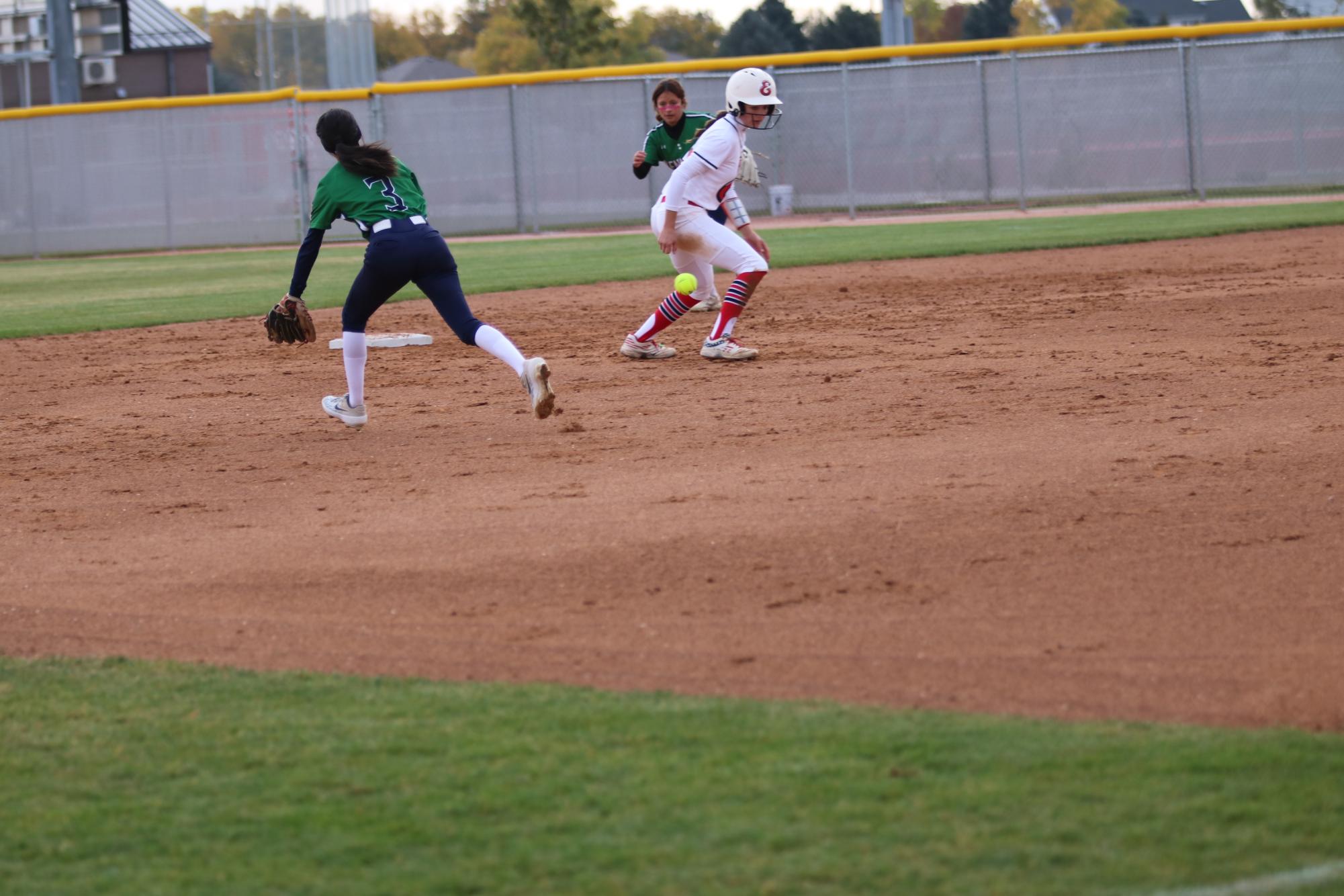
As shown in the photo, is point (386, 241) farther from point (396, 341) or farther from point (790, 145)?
point (790, 145)

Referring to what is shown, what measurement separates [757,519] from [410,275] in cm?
280

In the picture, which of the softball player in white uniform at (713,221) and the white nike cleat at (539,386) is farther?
the softball player in white uniform at (713,221)

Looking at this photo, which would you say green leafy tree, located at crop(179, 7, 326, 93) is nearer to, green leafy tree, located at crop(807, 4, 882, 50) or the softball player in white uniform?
green leafy tree, located at crop(807, 4, 882, 50)

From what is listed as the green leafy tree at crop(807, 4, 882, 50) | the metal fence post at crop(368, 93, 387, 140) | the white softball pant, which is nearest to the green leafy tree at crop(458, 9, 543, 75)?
the green leafy tree at crop(807, 4, 882, 50)

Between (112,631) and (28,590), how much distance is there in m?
0.73

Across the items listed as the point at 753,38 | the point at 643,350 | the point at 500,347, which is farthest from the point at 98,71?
the point at 753,38

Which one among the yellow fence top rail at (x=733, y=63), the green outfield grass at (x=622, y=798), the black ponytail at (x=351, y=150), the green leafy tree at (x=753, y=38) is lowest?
the green outfield grass at (x=622, y=798)

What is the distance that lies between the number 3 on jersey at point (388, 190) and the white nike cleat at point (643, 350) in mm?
2812

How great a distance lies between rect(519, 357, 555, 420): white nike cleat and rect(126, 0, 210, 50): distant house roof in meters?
41.0

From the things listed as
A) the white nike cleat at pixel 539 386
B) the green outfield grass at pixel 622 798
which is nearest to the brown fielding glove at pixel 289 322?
the white nike cleat at pixel 539 386

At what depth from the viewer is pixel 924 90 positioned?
25734 millimetres

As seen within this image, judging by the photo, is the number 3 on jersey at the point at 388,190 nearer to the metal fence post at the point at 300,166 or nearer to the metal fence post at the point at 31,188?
the metal fence post at the point at 300,166

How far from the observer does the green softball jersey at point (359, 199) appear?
299 inches

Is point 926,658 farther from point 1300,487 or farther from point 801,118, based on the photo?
point 801,118
